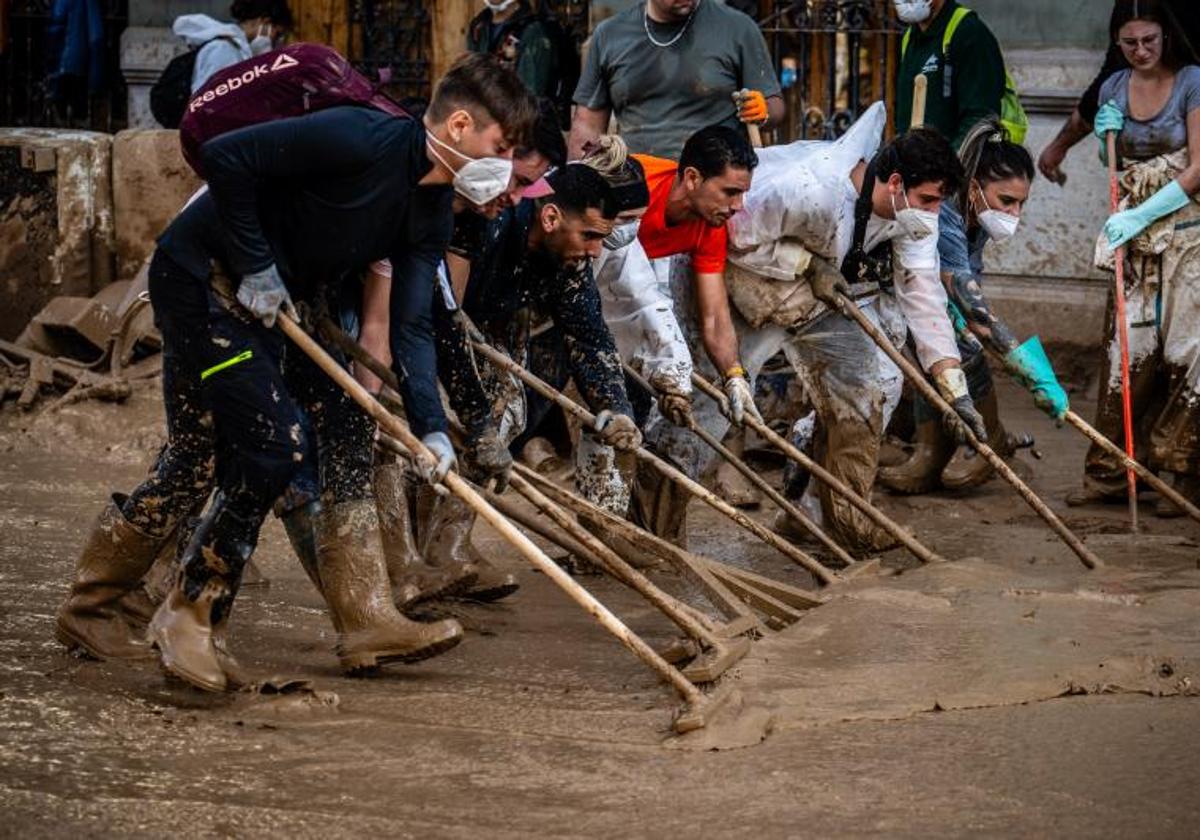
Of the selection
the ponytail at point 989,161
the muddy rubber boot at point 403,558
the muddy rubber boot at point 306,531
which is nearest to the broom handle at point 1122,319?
the ponytail at point 989,161

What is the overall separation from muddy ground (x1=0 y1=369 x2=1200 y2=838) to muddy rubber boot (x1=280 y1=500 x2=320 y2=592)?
28cm

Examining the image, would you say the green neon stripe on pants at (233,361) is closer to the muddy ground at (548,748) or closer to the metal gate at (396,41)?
the muddy ground at (548,748)

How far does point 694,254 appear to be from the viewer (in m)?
7.02

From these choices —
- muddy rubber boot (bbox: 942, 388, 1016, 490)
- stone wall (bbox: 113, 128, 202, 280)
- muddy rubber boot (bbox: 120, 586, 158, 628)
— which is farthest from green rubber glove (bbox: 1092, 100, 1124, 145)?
muddy rubber boot (bbox: 120, 586, 158, 628)

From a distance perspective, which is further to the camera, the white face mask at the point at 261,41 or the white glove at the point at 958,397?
the white face mask at the point at 261,41

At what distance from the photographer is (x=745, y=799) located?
13.9 ft

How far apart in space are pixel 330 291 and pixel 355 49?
6814 mm

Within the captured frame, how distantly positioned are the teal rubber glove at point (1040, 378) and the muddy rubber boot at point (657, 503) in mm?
1361

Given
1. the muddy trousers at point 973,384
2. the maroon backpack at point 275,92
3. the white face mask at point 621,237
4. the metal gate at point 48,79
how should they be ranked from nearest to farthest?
the maroon backpack at point 275,92
the white face mask at point 621,237
the muddy trousers at point 973,384
the metal gate at point 48,79

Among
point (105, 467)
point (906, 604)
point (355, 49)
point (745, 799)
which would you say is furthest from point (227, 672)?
point (355, 49)

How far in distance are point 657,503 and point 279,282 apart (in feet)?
8.58

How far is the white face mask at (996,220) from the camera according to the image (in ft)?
24.9

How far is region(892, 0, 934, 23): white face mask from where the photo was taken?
8570 mm

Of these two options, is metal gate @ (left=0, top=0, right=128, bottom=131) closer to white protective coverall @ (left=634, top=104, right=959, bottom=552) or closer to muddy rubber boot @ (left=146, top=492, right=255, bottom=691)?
white protective coverall @ (left=634, top=104, right=959, bottom=552)
